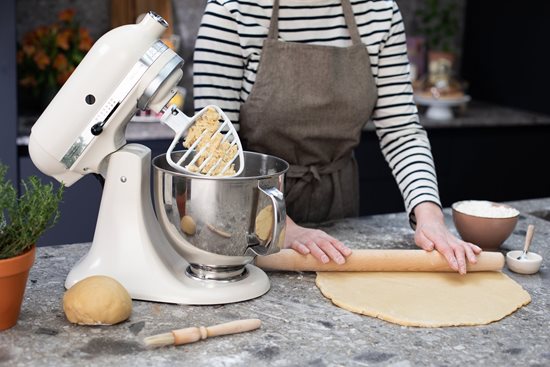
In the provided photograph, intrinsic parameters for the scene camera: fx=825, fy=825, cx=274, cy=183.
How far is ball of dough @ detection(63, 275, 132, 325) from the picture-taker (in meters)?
1.15

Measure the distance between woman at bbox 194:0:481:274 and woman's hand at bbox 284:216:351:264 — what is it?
0.27m

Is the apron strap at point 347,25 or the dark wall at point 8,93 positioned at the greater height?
the apron strap at point 347,25

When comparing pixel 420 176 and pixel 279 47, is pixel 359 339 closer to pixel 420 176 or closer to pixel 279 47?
Result: pixel 420 176

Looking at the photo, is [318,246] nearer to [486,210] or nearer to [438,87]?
[486,210]

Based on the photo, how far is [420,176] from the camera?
169cm

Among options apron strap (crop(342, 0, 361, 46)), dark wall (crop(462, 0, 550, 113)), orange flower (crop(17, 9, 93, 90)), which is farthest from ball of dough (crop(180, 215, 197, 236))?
dark wall (crop(462, 0, 550, 113))

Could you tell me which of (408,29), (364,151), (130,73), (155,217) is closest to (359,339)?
(155,217)

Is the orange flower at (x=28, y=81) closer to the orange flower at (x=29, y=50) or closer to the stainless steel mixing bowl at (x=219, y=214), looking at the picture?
the orange flower at (x=29, y=50)

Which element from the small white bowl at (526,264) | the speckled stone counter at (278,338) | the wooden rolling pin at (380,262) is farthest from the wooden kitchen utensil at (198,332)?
the small white bowl at (526,264)

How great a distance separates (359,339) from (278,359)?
14cm

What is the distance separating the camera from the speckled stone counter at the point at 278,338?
1099 millimetres

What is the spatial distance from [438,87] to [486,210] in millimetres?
1660

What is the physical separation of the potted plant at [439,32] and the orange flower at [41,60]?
149 cm

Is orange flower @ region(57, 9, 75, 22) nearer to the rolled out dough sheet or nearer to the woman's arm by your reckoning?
the woman's arm
